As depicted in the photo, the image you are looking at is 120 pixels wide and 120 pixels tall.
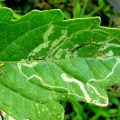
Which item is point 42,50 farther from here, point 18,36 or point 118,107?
point 118,107

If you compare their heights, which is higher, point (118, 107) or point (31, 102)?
point (31, 102)

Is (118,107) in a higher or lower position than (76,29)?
lower

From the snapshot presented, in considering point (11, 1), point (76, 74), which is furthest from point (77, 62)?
point (11, 1)

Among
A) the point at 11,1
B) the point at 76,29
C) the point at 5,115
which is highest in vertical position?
the point at 76,29

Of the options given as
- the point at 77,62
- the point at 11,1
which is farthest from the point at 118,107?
the point at 77,62

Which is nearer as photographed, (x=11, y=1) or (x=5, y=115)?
(x=5, y=115)

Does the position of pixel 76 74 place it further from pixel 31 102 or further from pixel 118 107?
pixel 118 107
